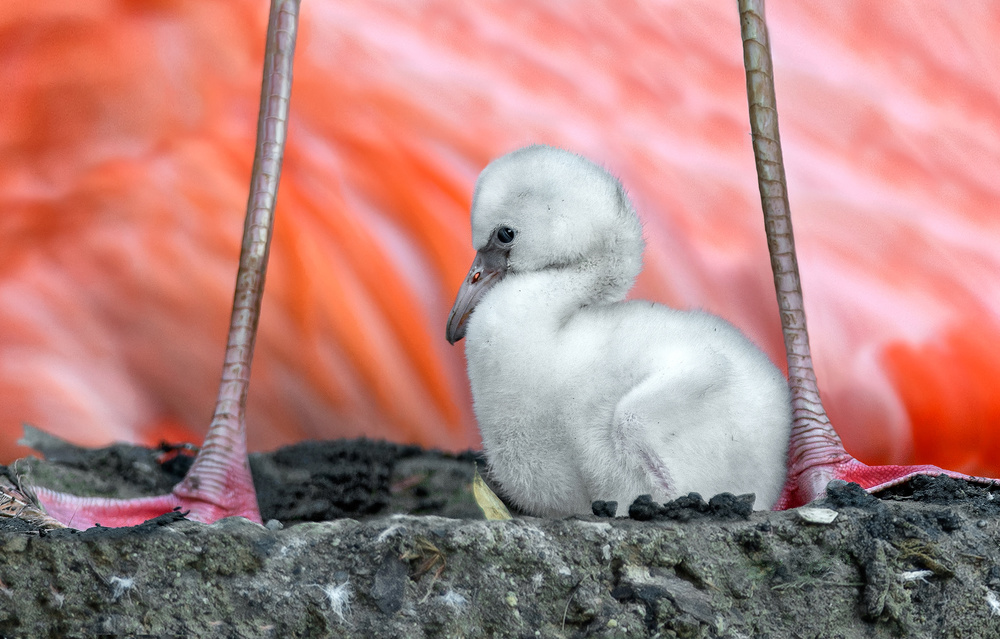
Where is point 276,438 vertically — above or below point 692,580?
above

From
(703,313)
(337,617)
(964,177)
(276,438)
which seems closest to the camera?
(337,617)

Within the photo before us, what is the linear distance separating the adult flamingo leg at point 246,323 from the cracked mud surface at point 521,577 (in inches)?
17.3

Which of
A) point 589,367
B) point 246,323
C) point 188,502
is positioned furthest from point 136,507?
point 589,367

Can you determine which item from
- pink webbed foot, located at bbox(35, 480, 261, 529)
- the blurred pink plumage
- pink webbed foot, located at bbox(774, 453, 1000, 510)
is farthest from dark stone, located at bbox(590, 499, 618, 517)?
the blurred pink plumage

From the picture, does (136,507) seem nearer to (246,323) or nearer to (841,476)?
(246,323)

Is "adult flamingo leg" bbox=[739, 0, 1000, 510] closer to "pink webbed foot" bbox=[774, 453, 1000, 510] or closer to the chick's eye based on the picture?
"pink webbed foot" bbox=[774, 453, 1000, 510]

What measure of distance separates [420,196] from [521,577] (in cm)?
132

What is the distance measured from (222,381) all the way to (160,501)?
8.5 inches

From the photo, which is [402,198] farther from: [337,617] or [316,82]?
[337,617]

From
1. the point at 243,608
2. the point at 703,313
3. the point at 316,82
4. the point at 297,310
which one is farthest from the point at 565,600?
the point at 316,82

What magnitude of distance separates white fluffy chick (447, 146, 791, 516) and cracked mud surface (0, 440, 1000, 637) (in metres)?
0.11

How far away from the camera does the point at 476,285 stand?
1380 mm

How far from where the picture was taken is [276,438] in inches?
85.8

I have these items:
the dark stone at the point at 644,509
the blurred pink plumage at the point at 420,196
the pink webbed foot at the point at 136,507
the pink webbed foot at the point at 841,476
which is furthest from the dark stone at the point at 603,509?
the blurred pink plumage at the point at 420,196
